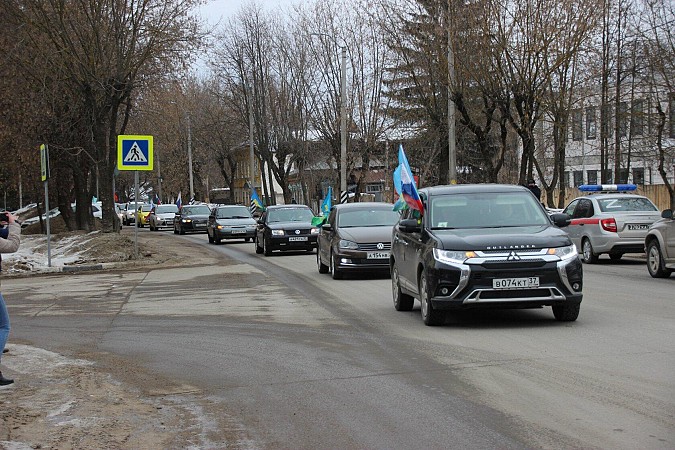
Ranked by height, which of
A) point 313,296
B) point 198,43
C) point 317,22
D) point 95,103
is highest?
point 317,22

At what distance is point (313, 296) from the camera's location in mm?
15891

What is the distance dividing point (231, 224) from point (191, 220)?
485 inches

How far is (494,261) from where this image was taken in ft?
35.0

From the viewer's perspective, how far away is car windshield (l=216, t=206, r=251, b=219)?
3906cm

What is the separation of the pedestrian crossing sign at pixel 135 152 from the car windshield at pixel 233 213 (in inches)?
578

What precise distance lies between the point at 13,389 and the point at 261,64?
5110cm

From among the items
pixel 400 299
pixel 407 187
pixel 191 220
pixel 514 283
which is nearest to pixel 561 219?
pixel 514 283

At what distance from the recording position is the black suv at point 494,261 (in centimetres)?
1069

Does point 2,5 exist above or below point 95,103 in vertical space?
above

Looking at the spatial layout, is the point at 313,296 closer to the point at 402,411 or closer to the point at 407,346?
the point at 407,346

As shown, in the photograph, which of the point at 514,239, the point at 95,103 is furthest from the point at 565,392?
the point at 95,103

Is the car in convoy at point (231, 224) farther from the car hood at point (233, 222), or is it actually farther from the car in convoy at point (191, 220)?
the car in convoy at point (191, 220)

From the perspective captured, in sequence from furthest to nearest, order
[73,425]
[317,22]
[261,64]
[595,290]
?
[261,64], [317,22], [595,290], [73,425]

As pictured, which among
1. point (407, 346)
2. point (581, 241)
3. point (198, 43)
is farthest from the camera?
point (198, 43)
